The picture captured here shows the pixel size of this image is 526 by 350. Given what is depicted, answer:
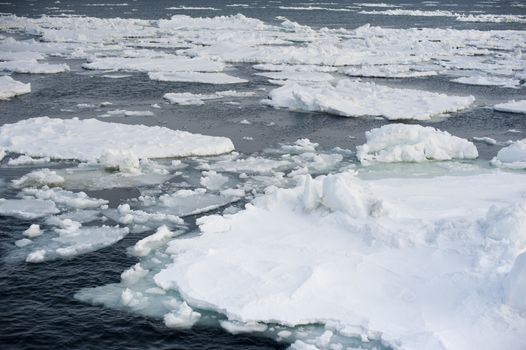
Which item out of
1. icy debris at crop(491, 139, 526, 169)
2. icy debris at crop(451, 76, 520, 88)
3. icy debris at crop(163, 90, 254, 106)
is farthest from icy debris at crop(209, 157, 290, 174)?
icy debris at crop(451, 76, 520, 88)

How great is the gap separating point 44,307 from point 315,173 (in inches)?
382

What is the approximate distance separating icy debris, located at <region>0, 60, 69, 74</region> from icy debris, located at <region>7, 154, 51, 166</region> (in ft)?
55.2

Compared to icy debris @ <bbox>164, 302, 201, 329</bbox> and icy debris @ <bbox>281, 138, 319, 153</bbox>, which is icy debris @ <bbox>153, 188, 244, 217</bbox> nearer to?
icy debris @ <bbox>164, 302, 201, 329</bbox>

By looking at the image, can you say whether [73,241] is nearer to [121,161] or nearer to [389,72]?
[121,161]

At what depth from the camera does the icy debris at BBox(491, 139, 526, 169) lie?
19.2 metres

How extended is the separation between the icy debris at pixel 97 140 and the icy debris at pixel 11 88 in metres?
6.09

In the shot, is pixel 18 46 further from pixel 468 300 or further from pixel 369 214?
pixel 468 300

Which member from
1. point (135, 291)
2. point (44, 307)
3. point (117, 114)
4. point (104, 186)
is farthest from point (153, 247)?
point (117, 114)

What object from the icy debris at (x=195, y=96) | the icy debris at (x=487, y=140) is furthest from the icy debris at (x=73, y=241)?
the icy debris at (x=195, y=96)

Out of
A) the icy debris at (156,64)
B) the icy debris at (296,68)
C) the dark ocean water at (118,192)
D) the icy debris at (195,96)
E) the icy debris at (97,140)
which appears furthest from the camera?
the icy debris at (296,68)

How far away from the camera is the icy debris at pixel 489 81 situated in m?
33.7

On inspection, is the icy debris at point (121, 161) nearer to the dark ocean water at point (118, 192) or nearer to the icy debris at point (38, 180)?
the icy debris at point (38, 180)

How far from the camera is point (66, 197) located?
634 inches

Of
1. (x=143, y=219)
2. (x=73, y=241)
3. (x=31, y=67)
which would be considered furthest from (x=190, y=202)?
(x=31, y=67)
